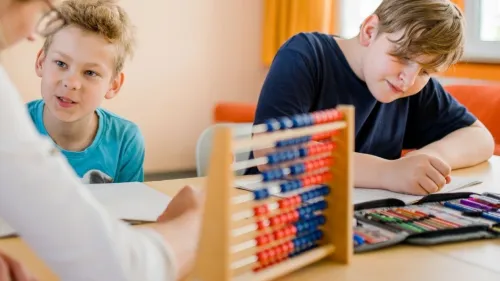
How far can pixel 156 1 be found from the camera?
353 centimetres

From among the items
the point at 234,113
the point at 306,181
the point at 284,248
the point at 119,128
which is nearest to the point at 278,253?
the point at 284,248

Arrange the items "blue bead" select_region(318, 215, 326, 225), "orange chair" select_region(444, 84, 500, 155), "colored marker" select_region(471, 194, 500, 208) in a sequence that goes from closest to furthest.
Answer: "blue bead" select_region(318, 215, 326, 225) → "colored marker" select_region(471, 194, 500, 208) → "orange chair" select_region(444, 84, 500, 155)

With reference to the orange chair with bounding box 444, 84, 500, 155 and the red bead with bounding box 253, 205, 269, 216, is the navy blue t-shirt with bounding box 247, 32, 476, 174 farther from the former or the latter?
the orange chair with bounding box 444, 84, 500, 155

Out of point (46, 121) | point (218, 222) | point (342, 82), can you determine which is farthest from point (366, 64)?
point (218, 222)

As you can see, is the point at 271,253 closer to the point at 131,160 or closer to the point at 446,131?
the point at 131,160

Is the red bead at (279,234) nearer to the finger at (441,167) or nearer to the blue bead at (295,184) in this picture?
the blue bead at (295,184)

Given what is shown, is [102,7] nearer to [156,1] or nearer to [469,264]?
[469,264]

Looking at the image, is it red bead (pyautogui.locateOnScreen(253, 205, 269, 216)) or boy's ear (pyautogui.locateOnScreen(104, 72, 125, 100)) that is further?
boy's ear (pyautogui.locateOnScreen(104, 72, 125, 100))

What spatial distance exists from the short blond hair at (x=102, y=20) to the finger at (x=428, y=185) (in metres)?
0.84

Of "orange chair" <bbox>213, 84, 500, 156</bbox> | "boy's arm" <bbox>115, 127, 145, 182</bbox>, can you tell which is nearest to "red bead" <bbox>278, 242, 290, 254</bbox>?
"boy's arm" <bbox>115, 127, 145, 182</bbox>

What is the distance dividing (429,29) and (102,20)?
80 centimetres

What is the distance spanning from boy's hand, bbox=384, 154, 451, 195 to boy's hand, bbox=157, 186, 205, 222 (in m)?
0.59

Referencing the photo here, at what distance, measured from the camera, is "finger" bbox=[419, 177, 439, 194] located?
125cm

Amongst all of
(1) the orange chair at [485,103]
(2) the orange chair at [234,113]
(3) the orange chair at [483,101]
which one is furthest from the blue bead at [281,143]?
(2) the orange chair at [234,113]
